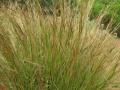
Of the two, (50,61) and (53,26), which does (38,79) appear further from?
(53,26)

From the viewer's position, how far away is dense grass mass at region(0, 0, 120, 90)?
12.4 ft

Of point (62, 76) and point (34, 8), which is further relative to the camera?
point (34, 8)

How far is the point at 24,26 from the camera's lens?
3.94m

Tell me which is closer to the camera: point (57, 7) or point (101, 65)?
point (101, 65)

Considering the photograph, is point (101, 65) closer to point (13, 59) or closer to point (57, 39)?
point (57, 39)

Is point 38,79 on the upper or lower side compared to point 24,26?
lower

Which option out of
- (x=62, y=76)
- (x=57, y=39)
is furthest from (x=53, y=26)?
(x=62, y=76)

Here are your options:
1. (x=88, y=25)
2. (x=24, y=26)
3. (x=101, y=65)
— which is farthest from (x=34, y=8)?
(x=101, y=65)

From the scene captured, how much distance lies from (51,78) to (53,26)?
1.54 feet

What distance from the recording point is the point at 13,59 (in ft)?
12.5

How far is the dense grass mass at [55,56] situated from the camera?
3.78m

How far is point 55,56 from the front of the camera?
378cm

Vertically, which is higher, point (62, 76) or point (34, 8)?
point (34, 8)

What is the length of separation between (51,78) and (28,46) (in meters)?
0.36
